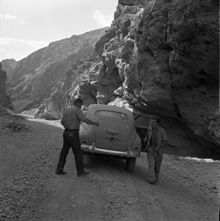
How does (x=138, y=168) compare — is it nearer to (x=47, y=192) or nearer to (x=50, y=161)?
(x=50, y=161)

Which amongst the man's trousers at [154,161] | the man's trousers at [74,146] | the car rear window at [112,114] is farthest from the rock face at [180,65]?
the man's trousers at [74,146]

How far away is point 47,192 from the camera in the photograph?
263 inches

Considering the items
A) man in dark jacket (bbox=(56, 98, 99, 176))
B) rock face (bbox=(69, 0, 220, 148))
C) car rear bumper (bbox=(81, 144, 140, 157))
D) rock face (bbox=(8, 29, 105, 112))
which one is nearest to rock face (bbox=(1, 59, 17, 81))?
rock face (bbox=(8, 29, 105, 112))

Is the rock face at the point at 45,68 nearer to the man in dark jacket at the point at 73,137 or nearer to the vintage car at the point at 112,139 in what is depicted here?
the vintage car at the point at 112,139

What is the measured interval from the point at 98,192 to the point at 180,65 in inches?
423

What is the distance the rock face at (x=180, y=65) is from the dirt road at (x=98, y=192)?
554cm

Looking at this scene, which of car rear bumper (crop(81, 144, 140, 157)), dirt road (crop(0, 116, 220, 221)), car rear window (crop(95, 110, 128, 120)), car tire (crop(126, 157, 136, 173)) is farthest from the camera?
car rear window (crop(95, 110, 128, 120))

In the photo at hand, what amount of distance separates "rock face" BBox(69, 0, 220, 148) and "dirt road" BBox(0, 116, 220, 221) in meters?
5.54

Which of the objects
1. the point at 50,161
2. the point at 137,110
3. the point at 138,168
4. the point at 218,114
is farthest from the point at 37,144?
the point at 137,110

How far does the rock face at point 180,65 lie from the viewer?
545 inches

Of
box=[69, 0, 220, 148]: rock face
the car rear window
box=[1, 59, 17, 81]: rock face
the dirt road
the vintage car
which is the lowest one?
the dirt road

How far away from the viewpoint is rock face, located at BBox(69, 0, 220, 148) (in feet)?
45.4

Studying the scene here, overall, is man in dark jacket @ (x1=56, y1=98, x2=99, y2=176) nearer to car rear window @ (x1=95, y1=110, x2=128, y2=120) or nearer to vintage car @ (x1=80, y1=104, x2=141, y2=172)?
vintage car @ (x1=80, y1=104, x2=141, y2=172)

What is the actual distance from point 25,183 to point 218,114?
1034cm
